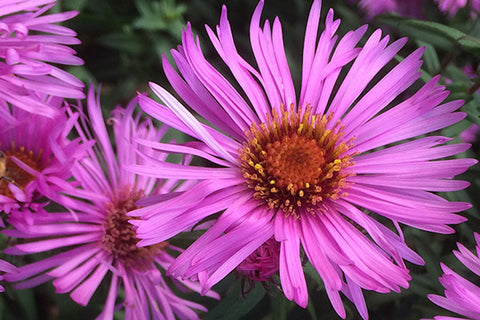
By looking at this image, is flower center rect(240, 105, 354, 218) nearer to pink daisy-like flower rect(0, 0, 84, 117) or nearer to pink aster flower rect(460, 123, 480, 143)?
pink daisy-like flower rect(0, 0, 84, 117)

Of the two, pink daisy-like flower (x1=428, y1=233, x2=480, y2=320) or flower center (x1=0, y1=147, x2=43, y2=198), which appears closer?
pink daisy-like flower (x1=428, y1=233, x2=480, y2=320)

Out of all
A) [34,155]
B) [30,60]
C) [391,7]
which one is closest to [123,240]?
[34,155]

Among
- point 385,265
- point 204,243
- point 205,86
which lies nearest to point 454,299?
point 385,265

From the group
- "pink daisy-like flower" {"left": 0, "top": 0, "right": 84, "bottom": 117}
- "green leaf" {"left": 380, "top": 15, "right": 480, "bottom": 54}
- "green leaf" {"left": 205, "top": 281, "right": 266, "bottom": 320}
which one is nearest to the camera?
"pink daisy-like flower" {"left": 0, "top": 0, "right": 84, "bottom": 117}

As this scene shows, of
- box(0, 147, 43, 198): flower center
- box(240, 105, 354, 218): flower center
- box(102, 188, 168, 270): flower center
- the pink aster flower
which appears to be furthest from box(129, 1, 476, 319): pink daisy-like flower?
the pink aster flower

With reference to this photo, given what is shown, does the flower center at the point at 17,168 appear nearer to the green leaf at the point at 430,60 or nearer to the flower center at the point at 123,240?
the flower center at the point at 123,240

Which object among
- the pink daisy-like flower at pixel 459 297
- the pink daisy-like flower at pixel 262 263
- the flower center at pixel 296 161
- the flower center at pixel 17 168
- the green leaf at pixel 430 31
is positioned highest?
the flower center at pixel 17 168

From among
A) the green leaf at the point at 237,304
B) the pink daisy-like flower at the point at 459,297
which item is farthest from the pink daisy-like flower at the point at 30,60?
the pink daisy-like flower at the point at 459,297
